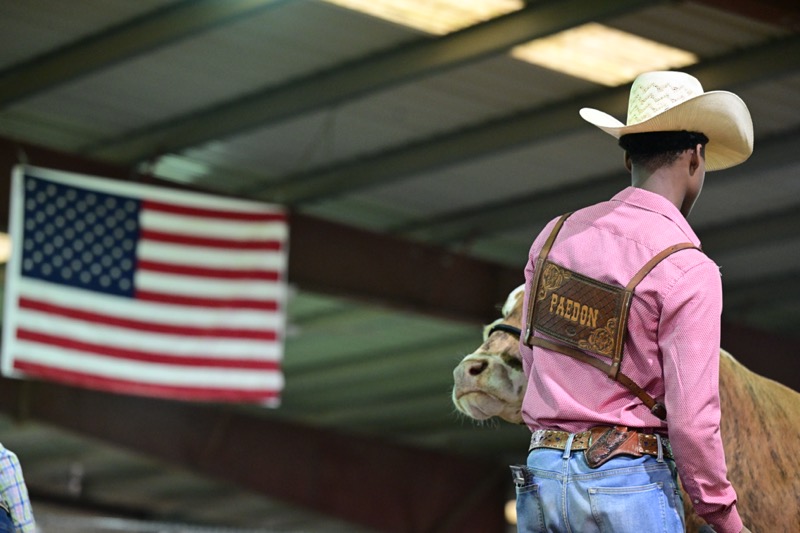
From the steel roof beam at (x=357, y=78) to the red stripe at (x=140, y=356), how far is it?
160 cm

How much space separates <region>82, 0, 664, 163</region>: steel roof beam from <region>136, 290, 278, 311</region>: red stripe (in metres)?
1.18

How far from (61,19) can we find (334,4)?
176 cm

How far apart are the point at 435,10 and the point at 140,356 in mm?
3107

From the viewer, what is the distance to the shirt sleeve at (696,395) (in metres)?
2.84

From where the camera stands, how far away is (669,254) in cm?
301

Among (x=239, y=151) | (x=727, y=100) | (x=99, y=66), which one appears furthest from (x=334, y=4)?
(x=727, y=100)

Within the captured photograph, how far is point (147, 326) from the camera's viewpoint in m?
10.1

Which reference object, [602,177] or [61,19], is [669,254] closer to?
[61,19]

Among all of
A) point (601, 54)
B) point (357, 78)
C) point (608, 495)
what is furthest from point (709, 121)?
point (357, 78)

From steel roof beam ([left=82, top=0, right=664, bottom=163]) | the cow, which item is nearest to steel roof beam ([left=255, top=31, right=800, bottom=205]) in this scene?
steel roof beam ([left=82, top=0, right=664, bottom=163])

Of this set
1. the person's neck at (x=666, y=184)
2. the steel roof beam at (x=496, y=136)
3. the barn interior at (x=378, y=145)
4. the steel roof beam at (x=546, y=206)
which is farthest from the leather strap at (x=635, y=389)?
the steel roof beam at (x=546, y=206)

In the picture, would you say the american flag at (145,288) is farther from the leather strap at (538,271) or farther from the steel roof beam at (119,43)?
the leather strap at (538,271)

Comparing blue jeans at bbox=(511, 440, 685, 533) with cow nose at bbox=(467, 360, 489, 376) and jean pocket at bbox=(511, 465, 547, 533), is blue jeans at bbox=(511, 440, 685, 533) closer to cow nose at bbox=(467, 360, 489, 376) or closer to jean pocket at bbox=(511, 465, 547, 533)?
jean pocket at bbox=(511, 465, 547, 533)

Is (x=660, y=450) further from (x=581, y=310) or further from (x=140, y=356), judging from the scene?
(x=140, y=356)
